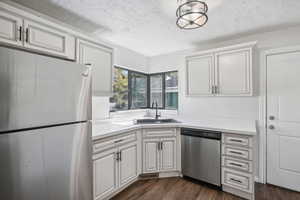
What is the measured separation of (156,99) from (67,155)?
9.05 feet

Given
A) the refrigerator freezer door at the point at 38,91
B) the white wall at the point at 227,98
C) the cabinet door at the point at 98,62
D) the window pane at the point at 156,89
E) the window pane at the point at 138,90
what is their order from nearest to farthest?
A: 1. the refrigerator freezer door at the point at 38,91
2. the cabinet door at the point at 98,62
3. the white wall at the point at 227,98
4. the window pane at the point at 138,90
5. the window pane at the point at 156,89

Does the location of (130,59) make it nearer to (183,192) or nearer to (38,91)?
(38,91)

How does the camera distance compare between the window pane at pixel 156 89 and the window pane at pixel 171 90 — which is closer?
the window pane at pixel 171 90

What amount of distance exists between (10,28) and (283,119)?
3548 mm

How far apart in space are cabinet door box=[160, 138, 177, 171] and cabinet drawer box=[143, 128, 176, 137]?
0.09m

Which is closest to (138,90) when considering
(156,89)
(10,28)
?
(156,89)

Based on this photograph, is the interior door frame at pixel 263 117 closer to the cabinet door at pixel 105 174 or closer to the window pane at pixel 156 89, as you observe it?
the window pane at pixel 156 89

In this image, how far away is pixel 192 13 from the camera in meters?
1.50

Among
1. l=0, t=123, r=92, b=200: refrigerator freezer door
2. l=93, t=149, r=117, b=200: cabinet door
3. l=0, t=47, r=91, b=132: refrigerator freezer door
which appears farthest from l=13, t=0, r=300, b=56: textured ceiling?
l=93, t=149, r=117, b=200: cabinet door

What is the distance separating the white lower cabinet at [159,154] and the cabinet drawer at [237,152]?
808 mm

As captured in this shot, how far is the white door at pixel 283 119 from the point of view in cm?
232

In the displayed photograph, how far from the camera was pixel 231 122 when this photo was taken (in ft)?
8.93

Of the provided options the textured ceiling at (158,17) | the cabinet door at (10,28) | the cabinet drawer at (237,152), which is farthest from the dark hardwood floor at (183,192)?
the textured ceiling at (158,17)

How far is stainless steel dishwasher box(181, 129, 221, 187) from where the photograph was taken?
233cm
